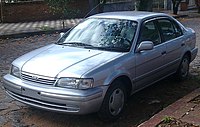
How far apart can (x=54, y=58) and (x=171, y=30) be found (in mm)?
2724

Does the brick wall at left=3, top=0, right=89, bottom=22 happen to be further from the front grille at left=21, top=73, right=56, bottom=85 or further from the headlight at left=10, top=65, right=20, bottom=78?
the front grille at left=21, top=73, right=56, bottom=85

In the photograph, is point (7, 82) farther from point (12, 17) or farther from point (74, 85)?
point (12, 17)

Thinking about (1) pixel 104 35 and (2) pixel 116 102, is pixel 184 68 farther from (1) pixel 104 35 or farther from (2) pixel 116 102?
(2) pixel 116 102

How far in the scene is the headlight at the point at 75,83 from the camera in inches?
176

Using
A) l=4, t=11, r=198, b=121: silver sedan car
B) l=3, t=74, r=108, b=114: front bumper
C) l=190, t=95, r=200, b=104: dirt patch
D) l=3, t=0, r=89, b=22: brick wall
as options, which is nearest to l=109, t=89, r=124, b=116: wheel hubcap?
l=4, t=11, r=198, b=121: silver sedan car

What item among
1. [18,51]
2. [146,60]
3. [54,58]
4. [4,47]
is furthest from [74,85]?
[4,47]

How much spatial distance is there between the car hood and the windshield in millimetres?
228

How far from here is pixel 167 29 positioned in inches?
256

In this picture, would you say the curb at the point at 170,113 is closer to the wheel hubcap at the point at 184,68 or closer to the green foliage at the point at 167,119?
the green foliage at the point at 167,119

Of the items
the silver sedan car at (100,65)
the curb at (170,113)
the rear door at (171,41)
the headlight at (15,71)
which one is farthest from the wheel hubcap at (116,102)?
the rear door at (171,41)

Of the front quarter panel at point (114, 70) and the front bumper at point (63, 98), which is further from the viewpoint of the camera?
the front quarter panel at point (114, 70)

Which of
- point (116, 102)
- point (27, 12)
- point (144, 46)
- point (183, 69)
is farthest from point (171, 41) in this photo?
point (27, 12)

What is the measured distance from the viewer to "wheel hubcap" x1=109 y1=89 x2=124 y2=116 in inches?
192

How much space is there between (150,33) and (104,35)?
88 cm
